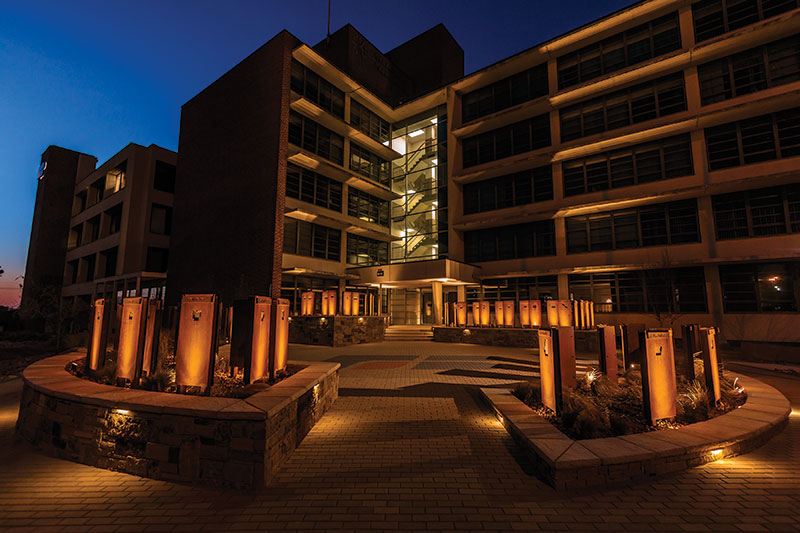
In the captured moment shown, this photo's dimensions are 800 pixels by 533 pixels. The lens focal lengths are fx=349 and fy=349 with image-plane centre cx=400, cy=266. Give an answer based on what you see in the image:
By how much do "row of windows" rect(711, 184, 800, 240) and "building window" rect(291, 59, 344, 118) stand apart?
2588cm

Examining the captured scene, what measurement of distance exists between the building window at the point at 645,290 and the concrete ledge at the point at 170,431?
815 inches

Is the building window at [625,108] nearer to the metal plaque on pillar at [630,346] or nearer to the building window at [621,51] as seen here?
the building window at [621,51]

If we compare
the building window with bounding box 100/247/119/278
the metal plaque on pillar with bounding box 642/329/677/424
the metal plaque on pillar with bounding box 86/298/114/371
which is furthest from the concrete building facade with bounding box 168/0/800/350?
the metal plaque on pillar with bounding box 86/298/114/371

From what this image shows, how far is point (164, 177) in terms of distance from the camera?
106 ft

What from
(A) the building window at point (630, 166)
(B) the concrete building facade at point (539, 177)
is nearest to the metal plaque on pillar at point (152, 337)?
(B) the concrete building facade at point (539, 177)

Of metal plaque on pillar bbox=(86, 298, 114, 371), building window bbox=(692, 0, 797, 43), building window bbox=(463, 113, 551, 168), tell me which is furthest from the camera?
building window bbox=(463, 113, 551, 168)

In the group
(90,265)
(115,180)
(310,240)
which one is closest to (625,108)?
(310,240)

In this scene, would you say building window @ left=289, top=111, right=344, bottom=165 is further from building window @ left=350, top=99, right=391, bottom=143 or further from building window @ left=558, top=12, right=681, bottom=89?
building window @ left=558, top=12, right=681, bottom=89

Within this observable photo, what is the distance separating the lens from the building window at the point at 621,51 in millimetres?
21359

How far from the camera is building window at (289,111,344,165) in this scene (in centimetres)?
2470

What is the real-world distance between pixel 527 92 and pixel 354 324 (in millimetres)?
21456

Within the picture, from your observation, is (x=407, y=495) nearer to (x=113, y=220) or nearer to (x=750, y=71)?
(x=750, y=71)

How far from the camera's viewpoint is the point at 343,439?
5375mm

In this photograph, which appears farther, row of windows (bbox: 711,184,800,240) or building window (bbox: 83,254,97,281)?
building window (bbox: 83,254,97,281)
